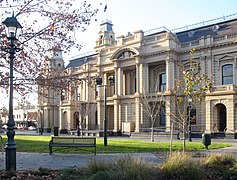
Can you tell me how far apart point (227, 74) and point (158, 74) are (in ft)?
35.5

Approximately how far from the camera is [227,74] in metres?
42.2

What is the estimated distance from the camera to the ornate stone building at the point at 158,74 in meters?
39.8

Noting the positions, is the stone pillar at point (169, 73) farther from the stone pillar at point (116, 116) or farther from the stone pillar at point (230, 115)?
the stone pillar at point (230, 115)

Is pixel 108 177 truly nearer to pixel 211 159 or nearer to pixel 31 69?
pixel 211 159

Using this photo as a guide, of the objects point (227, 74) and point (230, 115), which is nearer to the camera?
point (230, 115)

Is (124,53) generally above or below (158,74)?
above

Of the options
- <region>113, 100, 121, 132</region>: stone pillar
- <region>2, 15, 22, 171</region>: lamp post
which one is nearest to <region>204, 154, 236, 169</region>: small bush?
<region>2, 15, 22, 171</region>: lamp post

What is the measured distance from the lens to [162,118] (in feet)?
161

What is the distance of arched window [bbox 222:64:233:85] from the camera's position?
137 ft

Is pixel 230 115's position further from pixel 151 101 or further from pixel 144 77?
pixel 144 77

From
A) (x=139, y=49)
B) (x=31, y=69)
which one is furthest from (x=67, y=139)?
(x=139, y=49)

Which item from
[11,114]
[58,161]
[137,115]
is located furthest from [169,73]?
[11,114]

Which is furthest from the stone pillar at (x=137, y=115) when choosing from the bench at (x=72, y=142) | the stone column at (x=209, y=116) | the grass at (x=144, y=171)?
the grass at (x=144, y=171)

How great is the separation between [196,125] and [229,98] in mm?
7007
